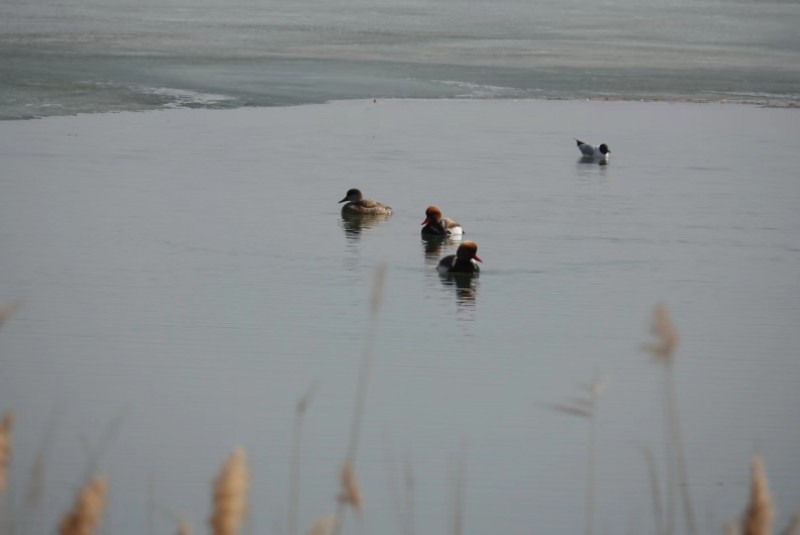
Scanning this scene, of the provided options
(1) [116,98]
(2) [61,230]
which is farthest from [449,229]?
(1) [116,98]

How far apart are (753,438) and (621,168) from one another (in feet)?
40.5

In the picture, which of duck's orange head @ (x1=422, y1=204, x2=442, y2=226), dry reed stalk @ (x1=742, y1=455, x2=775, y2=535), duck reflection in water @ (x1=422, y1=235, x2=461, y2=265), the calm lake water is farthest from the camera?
duck's orange head @ (x1=422, y1=204, x2=442, y2=226)

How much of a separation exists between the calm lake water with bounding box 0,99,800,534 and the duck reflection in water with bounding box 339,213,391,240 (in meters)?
0.07

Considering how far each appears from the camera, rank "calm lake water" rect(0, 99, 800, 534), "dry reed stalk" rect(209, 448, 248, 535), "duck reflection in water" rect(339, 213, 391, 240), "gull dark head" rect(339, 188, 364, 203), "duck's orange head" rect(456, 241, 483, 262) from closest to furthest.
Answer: "dry reed stalk" rect(209, 448, 248, 535) → "calm lake water" rect(0, 99, 800, 534) → "duck's orange head" rect(456, 241, 483, 262) → "duck reflection in water" rect(339, 213, 391, 240) → "gull dark head" rect(339, 188, 364, 203)

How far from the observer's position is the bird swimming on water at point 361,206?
15008mm

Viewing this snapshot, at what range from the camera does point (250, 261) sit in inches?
498

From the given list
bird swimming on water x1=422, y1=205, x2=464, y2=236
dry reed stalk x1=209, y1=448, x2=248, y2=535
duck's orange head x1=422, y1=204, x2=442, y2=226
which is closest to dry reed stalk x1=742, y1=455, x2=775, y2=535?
dry reed stalk x1=209, y1=448, x2=248, y2=535

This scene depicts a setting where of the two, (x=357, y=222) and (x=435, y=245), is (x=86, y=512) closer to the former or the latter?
(x=435, y=245)

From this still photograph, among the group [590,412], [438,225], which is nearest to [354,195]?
[438,225]

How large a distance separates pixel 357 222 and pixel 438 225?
0.93 metres

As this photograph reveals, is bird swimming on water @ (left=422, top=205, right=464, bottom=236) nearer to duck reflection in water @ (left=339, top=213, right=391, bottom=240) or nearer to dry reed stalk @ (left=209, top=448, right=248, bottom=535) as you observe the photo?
duck reflection in water @ (left=339, top=213, right=391, bottom=240)

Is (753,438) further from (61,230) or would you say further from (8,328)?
(61,230)

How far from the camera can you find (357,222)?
48.6 feet

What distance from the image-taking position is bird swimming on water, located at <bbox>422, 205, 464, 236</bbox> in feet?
46.4
